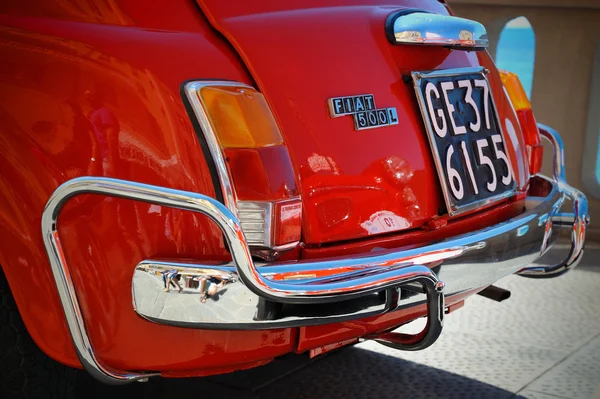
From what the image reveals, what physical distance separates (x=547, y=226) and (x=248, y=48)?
3.78ft

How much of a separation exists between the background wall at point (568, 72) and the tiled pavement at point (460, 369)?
1812mm

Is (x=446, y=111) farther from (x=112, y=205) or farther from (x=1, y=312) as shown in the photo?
(x=1, y=312)

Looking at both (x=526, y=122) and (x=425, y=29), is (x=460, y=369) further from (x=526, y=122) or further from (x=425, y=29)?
(x=425, y=29)

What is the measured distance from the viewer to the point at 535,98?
562 cm

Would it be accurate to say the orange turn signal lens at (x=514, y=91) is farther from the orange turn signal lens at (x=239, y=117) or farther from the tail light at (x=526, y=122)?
the orange turn signal lens at (x=239, y=117)

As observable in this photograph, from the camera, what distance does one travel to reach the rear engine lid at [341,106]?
1.99 metres

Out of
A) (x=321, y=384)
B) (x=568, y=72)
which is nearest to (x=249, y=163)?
(x=321, y=384)

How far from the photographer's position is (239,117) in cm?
186

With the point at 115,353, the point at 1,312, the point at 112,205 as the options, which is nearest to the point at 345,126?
the point at 112,205

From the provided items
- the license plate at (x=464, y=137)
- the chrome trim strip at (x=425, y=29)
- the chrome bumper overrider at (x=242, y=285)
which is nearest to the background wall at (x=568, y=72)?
the license plate at (x=464, y=137)

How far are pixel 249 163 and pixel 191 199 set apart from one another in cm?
21

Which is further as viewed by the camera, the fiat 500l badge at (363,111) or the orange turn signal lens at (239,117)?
the fiat 500l badge at (363,111)

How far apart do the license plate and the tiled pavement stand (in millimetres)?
857

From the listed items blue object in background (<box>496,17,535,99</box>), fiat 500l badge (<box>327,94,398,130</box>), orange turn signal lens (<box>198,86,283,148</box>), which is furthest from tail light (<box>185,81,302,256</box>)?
blue object in background (<box>496,17,535,99</box>)
